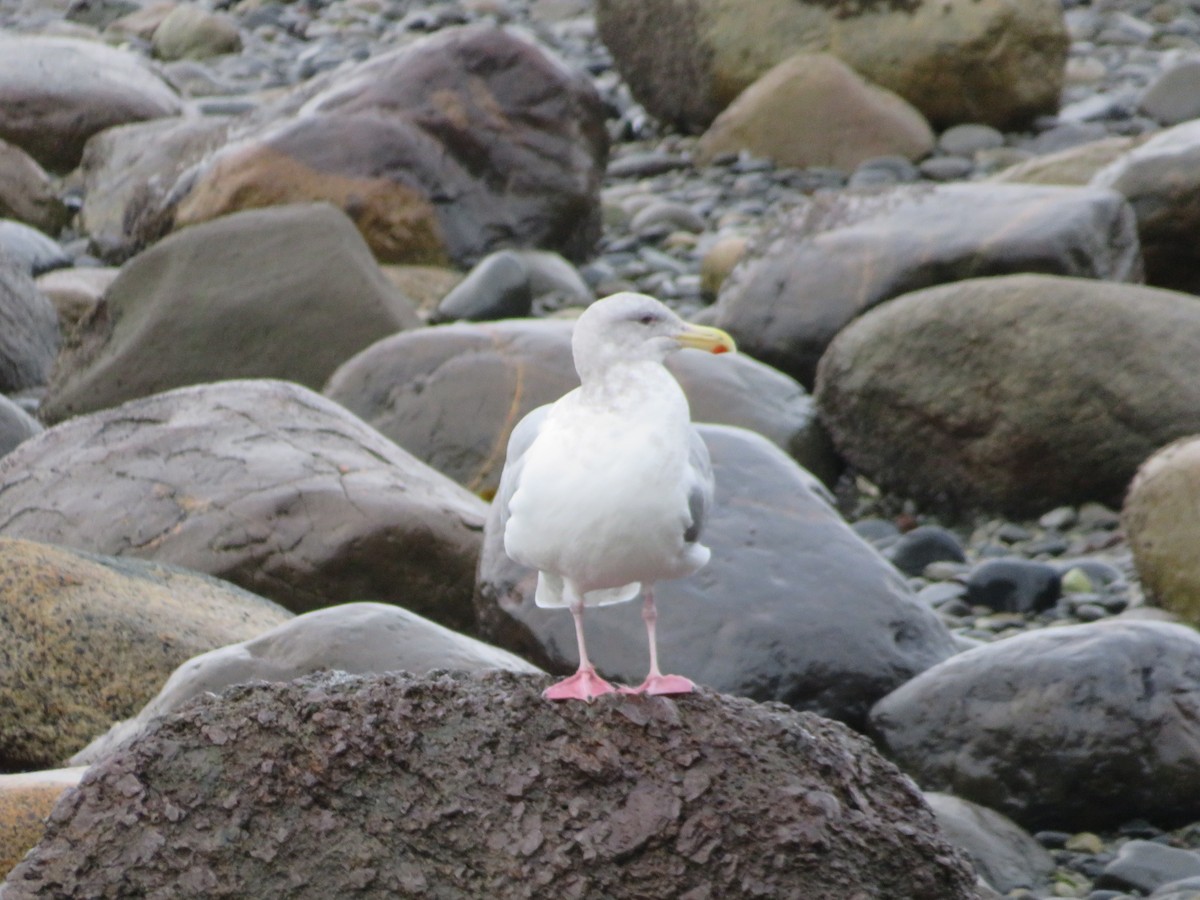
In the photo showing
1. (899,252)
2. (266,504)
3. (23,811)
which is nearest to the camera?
(23,811)

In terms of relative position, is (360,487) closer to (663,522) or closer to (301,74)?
(663,522)

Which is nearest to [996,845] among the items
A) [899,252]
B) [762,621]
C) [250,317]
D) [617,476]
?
[762,621]

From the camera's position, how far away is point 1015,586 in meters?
9.05

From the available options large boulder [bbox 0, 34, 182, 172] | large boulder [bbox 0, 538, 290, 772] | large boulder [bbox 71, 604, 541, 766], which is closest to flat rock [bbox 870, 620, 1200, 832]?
large boulder [bbox 71, 604, 541, 766]

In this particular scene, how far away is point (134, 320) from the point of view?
38.0ft

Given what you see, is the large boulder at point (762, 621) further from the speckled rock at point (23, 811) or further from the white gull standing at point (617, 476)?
the white gull standing at point (617, 476)

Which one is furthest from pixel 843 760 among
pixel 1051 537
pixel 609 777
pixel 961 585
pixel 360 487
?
pixel 1051 537

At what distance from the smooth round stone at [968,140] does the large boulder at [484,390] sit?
651 cm

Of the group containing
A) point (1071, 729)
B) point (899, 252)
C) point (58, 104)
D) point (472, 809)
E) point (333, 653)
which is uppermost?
point (472, 809)

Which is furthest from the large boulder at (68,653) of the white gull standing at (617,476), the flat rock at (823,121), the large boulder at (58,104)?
the large boulder at (58,104)

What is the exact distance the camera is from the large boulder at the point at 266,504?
26.0 ft

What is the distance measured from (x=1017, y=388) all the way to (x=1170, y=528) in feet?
5.69

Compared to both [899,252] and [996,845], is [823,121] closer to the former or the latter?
[899,252]

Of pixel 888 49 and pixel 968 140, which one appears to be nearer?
pixel 968 140
